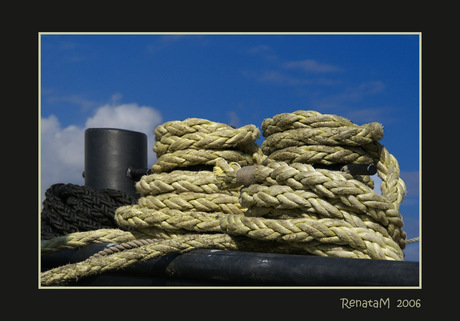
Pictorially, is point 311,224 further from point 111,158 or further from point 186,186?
point 111,158

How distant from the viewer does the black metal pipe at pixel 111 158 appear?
3734 mm

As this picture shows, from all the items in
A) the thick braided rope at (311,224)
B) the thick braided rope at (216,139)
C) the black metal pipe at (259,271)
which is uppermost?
the thick braided rope at (216,139)

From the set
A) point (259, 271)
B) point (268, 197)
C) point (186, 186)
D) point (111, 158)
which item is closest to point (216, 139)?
point (186, 186)

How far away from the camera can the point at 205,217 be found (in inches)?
96.3

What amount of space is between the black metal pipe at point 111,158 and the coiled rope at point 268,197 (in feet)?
3.33

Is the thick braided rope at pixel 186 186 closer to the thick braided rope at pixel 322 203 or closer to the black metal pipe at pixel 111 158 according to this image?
the thick braided rope at pixel 322 203

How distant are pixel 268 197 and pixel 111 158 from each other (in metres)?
1.93

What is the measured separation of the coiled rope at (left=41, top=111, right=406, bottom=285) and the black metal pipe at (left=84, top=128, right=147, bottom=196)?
40.0 inches

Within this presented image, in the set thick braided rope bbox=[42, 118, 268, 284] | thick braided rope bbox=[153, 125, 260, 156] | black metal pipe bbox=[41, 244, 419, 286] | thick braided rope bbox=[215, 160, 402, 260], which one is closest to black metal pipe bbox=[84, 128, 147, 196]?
thick braided rope bbox=[42, 118, 268, 284]

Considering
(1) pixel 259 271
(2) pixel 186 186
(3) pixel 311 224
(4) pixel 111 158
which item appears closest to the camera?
(1) pixel 259 271

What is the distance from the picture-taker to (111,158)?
3750 mm

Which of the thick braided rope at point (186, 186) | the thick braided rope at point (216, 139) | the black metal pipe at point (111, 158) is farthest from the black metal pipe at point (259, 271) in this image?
the black metal pipe at point (111, 158)

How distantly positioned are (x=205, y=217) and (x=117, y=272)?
→ 430 mm
